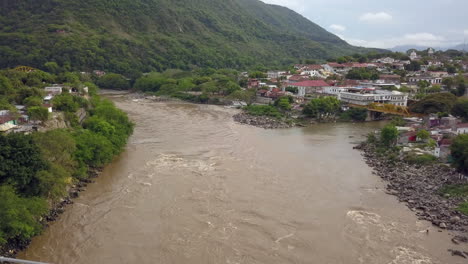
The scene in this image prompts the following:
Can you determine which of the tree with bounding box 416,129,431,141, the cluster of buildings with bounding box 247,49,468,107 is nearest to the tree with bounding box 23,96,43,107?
the tree with bounding box 416,129,431,141

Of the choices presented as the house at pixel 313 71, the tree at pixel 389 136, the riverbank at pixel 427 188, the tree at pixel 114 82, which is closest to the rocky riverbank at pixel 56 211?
the riverbank at pixel 427 188

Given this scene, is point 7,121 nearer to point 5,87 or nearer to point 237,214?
point 5,87

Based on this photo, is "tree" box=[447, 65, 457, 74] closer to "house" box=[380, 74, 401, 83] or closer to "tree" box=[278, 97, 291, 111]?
"house" box=[380, 74, 401, 83]

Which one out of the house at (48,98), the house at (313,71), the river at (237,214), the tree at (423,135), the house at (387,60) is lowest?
the river at (237,214)

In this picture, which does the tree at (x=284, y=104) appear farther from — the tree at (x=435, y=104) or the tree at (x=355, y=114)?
the tree at (x=435, y=104)

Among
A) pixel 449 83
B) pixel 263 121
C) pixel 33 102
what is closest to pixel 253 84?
pixel 263 121

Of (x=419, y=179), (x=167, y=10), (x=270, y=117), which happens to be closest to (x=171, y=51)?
(x=167, y=10)

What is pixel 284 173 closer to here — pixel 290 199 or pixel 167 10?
pixel 290 199
